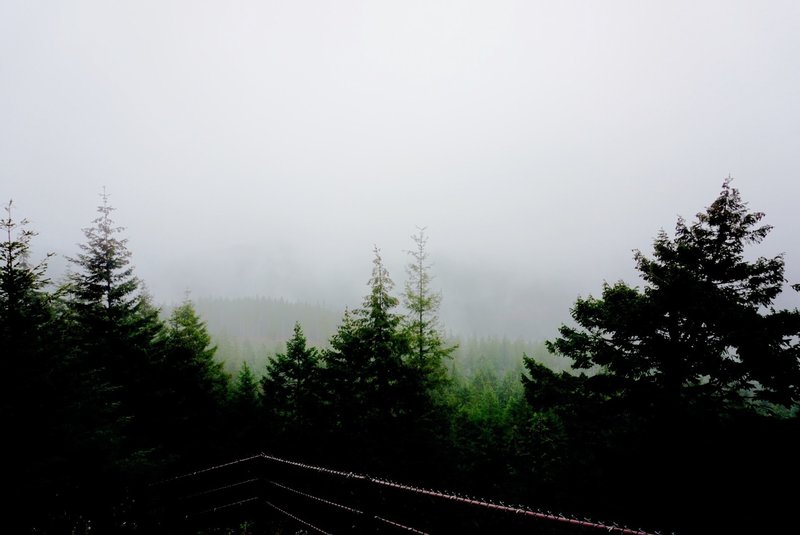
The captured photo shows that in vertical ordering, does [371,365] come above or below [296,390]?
above

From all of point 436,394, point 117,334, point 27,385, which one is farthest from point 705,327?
point 117,334

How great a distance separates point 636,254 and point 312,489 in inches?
612

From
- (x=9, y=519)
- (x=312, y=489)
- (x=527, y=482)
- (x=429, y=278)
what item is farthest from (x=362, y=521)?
(x=527, y=482)

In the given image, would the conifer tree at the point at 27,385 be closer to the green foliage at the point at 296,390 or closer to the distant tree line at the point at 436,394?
the distant tree line at the point at 436,394

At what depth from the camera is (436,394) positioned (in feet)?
72.7

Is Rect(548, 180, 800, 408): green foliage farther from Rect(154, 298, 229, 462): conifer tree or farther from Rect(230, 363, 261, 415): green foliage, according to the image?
Rect(230, 363, 261, 415): green foliage

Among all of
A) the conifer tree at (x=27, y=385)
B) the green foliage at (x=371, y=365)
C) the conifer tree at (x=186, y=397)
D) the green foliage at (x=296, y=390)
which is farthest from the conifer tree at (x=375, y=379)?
the conifer tree at (x=27, y=385)

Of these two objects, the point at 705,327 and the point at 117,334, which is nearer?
the point at 705,327

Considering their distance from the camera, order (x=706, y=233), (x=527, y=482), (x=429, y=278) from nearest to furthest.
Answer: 1. (x=706, y=233)
2. (x=429, y=278)
3. (x=527, y=482)

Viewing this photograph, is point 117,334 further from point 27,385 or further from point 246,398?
point 246,398

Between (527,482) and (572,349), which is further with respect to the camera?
(527,482)

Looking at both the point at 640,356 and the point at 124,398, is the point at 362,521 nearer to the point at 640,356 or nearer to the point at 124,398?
the point at 640,356

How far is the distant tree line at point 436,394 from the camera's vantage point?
438 inches

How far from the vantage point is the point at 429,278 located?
26.6 metres
